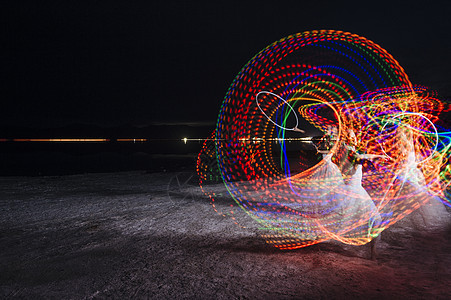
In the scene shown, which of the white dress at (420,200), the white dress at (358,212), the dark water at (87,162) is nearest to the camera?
the white dress at (358,212)

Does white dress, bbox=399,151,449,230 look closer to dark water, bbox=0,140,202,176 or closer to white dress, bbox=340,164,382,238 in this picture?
white dress, bbox=340,164,382,238

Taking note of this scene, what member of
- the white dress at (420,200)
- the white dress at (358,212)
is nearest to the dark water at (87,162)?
the white dress at (420,200)

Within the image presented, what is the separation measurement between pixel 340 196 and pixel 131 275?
473 centimetres

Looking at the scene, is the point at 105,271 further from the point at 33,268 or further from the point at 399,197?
the point at 399,197

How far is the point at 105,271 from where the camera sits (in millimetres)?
4363

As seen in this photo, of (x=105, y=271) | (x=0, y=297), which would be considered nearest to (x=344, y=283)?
(x=105, y=271)

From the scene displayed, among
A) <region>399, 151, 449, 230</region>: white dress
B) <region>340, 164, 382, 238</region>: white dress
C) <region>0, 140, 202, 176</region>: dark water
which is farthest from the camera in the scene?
<region>0, 140, 202, 176</region>: dark water

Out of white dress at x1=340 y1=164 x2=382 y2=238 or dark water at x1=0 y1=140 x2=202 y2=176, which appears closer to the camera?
white dress at x1=340 y1=164 x2=382 y2=238

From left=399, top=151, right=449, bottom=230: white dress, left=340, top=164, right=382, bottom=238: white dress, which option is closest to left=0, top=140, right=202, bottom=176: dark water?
left=399, top=151, right=449, bottom=230: white dress

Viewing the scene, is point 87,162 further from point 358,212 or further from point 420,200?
point 420,200

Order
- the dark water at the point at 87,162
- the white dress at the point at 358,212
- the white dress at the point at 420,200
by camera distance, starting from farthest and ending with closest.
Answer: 1. the dark water at the point at 87,162
2. the white dress at the point at 420,200
3. the white dress at the point at 358,212

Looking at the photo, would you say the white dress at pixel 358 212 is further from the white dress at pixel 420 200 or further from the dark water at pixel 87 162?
the dark water at pixel 87 162

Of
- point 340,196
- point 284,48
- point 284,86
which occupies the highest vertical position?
point 284,48

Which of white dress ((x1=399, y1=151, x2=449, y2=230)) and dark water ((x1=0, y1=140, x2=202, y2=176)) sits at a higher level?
white dress ((x1=399, y1=151, x2=449, y2=230))
